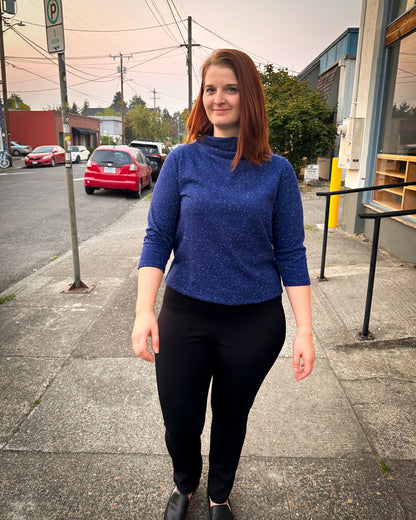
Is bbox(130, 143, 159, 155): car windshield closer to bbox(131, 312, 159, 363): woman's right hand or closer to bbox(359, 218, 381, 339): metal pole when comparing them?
bbox(359, 218, 381, 339): metal pole

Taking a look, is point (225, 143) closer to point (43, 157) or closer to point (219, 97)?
point (219, 97)

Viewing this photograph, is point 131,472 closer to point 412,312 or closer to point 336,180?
point 412,312

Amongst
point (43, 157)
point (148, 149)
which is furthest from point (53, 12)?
point (43, 157)

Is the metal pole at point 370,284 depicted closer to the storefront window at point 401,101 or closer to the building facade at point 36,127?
the storefront window at point 401,101

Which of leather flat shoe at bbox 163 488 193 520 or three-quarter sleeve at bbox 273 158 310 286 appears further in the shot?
leather flat shoe at bbox 163 488 193 520

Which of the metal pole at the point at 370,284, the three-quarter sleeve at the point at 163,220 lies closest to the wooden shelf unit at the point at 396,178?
the metal pole at the point at 370,284

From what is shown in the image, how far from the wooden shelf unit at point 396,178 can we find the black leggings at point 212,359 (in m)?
4.56

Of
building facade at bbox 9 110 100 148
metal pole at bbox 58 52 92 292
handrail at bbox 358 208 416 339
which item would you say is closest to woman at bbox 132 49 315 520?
handrail at bbox 358 208 416 339

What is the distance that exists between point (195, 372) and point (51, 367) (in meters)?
1.99

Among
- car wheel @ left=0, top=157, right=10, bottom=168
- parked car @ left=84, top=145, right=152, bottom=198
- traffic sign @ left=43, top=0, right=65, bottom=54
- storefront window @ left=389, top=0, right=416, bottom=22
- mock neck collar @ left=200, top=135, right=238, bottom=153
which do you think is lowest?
car wheel @ left=0, top=157, right=10, bottom=168

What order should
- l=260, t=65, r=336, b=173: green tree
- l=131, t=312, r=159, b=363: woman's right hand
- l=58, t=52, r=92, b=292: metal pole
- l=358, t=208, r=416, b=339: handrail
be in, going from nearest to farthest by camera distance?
l=131, t=312, r=159, b=363: woman's right hand → l=358, t=208, r=416, b=339: handrail → l=58, t=52, r=92, b=292: metal pole → l=260, t=65, r=336, b=173: green tree

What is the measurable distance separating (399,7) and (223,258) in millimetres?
6645

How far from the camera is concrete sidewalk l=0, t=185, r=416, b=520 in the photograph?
2076 millimetres

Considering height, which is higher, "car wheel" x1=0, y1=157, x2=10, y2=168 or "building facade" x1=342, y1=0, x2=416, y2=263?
"building facade" x1=342, y1=0, x2=416, y2=263
